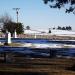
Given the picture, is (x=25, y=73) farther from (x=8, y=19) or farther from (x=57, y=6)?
(x=8, y=19)

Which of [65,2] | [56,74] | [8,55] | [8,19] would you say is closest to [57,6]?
[65,2]

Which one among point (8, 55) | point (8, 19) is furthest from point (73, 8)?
point (8, 19)

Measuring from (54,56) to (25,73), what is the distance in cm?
1122

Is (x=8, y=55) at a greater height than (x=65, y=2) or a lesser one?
lesser

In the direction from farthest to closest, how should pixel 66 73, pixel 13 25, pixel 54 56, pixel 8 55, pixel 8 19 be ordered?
pixel 8 19 → pixel 13 25 → pixel 54 56 → pixel 8 55 → pixel 66 73

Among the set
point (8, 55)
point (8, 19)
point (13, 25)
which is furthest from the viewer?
point (8, 19)

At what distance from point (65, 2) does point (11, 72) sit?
15.1 feet

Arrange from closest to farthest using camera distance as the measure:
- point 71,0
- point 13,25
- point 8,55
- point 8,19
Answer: point 71,0 → point 8,55 → point 13,25 → point 8,19

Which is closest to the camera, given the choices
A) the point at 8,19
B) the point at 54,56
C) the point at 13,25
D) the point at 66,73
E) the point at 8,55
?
the point at 66,73

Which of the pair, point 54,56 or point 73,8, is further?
point 54,56

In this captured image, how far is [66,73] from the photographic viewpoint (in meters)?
17.2

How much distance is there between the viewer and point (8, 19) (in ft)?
365

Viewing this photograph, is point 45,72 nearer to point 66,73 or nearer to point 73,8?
point 66,73

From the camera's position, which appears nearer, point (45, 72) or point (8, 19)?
point (45, 72)
